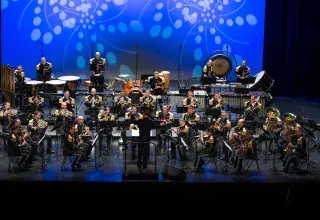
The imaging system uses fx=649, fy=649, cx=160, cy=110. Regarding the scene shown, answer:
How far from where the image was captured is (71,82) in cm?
2350

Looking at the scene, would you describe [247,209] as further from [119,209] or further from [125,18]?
[125,18]

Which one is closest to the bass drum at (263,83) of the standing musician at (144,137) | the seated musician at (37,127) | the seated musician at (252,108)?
the seated musician at (252,108)

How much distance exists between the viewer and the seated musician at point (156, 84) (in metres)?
21.5

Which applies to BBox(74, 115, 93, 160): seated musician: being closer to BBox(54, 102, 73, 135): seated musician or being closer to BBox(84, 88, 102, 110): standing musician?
BBox(54, 102, 73, 135): seated musician

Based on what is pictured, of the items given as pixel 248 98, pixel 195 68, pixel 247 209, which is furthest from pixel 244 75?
pixel 247 209

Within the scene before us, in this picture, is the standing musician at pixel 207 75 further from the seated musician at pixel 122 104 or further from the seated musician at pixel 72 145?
the seated musician at pixel 72 145

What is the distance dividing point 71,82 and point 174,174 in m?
8.87

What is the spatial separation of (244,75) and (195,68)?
3.63m

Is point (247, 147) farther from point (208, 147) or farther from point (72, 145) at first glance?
point (72, 145)

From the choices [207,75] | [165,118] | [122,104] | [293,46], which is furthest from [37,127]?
[293,46]

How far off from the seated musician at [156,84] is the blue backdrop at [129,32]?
14.5 ft

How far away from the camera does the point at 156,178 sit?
15820 mm

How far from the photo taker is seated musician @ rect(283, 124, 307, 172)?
1645cm

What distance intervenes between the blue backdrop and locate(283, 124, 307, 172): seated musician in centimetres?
957
